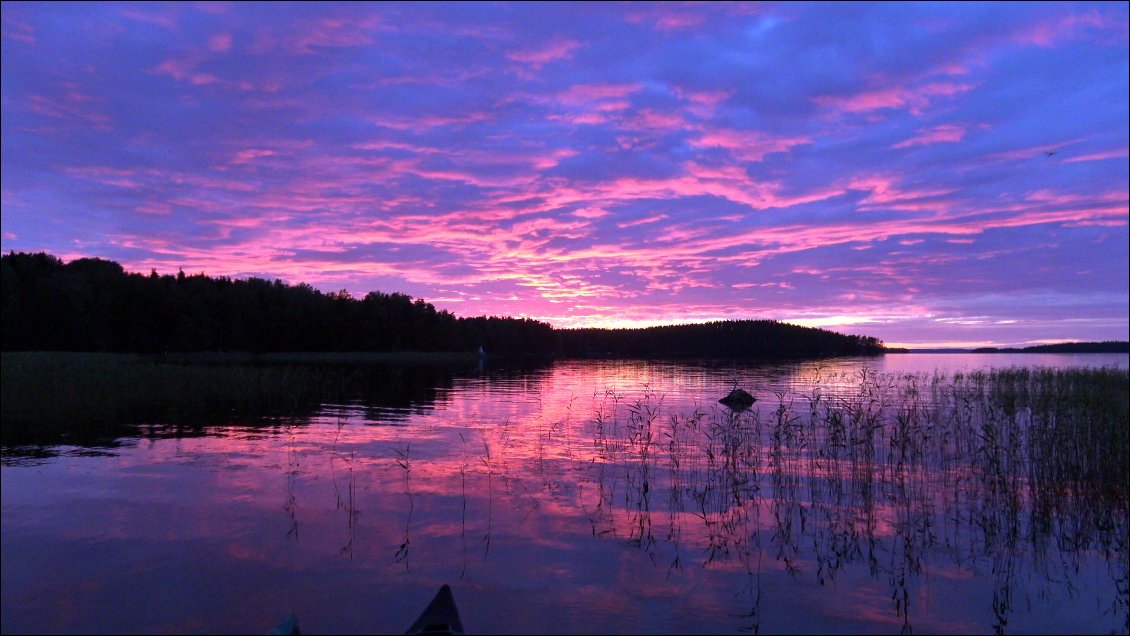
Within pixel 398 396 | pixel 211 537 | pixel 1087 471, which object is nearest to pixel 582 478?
pixel 211 537

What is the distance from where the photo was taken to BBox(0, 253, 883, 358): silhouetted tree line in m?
90.6

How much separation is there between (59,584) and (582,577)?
7.88 m

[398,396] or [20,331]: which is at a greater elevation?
[20,331]

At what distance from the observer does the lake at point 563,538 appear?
9.33 m

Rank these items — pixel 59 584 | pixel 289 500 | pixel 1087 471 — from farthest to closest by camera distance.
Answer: pixel 1087 471, pixel 289 500, pixel 59 584

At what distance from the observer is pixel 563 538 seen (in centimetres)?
1240

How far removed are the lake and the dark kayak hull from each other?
72 centimetres

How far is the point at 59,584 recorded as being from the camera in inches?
386

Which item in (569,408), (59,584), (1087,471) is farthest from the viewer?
(569,408)

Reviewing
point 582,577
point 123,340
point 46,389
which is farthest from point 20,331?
point 582,577

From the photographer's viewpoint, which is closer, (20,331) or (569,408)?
(569,408)

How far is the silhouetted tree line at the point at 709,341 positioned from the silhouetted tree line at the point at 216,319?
394 mm

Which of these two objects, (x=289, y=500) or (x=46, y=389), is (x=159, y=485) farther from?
(x=46, y=389)

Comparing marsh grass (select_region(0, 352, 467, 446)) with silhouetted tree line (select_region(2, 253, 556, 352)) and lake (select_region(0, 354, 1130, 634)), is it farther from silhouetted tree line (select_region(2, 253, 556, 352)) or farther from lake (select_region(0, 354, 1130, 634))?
silhouetted tree line (select_region(2, 253, 556, 352))
